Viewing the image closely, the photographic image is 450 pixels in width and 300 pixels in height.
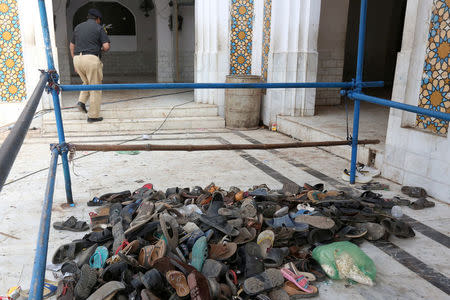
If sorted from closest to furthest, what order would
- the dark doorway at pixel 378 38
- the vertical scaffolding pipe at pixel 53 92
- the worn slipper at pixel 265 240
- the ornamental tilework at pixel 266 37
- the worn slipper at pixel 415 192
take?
1. the worn slipper at pixel 265 240
2. the vertical scaffolding pipe at pixel 53 92
3. the worn slipper at pixel 415 192
4. the ornamental tilework at pixel 266 37
5. the dark doorway at pixel 378 38

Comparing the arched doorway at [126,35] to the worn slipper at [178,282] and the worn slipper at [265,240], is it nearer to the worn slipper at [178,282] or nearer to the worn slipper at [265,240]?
the worn slipper at [265,240]

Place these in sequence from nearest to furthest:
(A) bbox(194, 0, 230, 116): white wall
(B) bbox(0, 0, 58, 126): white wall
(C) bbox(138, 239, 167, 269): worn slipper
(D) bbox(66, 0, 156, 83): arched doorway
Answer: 1. (C) bbox(138, 239, 167, 269): worn slipper
2. (B) bbox(0, 0, 58, 126): white wall
3. (A) bbox(194, 0, 230, 116): white wall
4. (D) bbox(66, 0, 156, 83): arched doorway

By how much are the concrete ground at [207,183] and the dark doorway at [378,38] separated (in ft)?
22.4

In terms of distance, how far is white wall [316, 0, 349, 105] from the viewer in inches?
286

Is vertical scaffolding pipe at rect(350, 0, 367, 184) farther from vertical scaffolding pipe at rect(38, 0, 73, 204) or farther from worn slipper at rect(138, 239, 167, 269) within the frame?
vertical scaffolding pipe at rect(38, 0, 73, 204)

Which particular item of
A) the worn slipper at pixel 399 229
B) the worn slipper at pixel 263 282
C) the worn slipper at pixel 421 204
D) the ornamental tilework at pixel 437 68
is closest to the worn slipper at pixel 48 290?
the worn slipper at pixel 263 282

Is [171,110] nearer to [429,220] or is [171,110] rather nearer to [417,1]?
[417,1]

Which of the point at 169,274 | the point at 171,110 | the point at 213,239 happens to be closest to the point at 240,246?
the point at 213,239

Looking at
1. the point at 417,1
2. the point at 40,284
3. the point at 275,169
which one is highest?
the point at 417,1

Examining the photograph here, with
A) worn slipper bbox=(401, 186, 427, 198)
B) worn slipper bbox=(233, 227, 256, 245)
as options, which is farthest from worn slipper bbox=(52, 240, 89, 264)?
worn slipper bbox=(401, 186, 427, 198)

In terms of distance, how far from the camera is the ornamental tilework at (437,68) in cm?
335

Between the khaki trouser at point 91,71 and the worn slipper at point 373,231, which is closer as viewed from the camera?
the worn slipper at point 373,231

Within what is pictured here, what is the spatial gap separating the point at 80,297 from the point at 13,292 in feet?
1.21

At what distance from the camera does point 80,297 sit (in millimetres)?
1945
